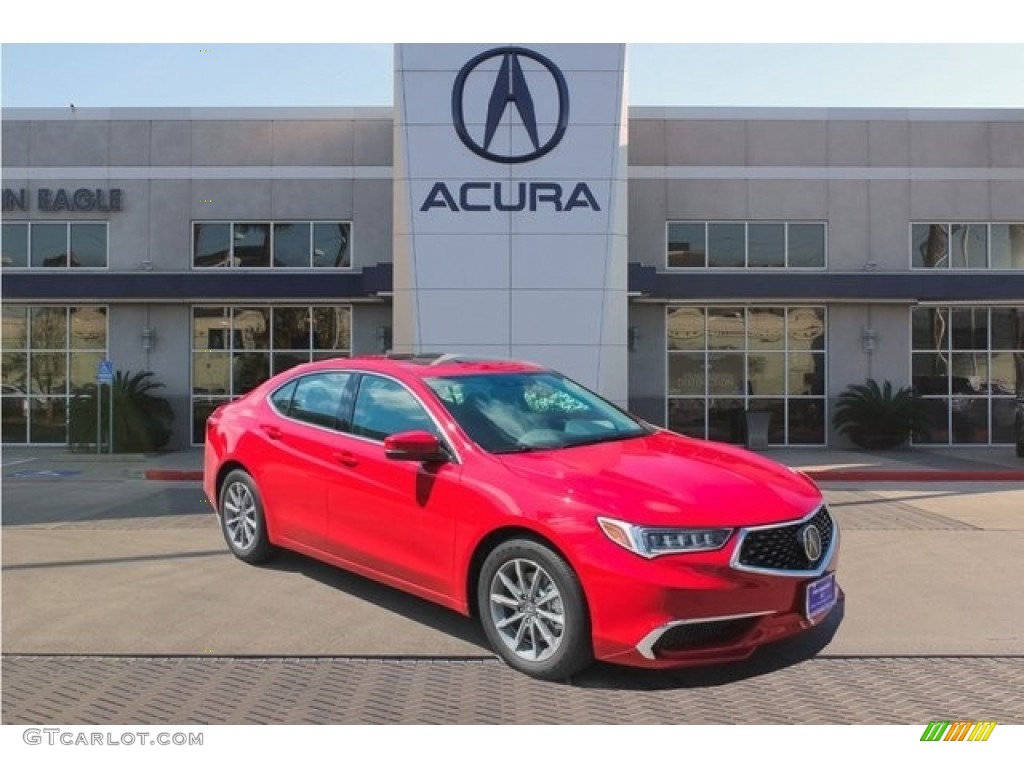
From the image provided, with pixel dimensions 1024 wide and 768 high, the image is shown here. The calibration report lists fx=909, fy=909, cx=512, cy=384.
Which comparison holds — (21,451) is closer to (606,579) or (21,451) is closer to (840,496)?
(840,496)

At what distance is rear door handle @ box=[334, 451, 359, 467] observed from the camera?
5.83 m

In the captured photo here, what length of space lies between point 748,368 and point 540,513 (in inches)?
664

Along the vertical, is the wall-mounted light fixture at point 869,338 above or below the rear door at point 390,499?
above

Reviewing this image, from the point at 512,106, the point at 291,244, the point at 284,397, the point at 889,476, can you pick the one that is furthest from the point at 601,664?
the point at 291,244

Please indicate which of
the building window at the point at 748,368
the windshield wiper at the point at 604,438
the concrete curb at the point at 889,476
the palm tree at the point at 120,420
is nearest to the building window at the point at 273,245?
the palm tree at the point at 120,420

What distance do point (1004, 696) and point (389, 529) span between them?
135 inches

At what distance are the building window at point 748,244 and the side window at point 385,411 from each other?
1545 centimetres

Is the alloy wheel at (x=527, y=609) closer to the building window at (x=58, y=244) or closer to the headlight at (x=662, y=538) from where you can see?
the headlight at (x=662, y=538)

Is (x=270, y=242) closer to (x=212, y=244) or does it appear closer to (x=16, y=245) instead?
(x=212, y=244)

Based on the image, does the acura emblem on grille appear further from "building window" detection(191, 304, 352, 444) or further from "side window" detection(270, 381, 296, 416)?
"building window" detection(191, 304, 352, 444)

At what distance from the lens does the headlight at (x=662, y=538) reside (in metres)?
4.34

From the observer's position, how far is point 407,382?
5.88 m

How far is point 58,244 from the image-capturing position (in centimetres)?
2080

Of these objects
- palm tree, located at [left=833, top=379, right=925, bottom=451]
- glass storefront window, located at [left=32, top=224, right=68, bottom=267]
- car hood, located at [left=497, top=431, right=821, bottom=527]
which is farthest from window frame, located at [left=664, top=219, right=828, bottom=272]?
car hood, located at [left=497, top=431, right=821, bottom=527]
